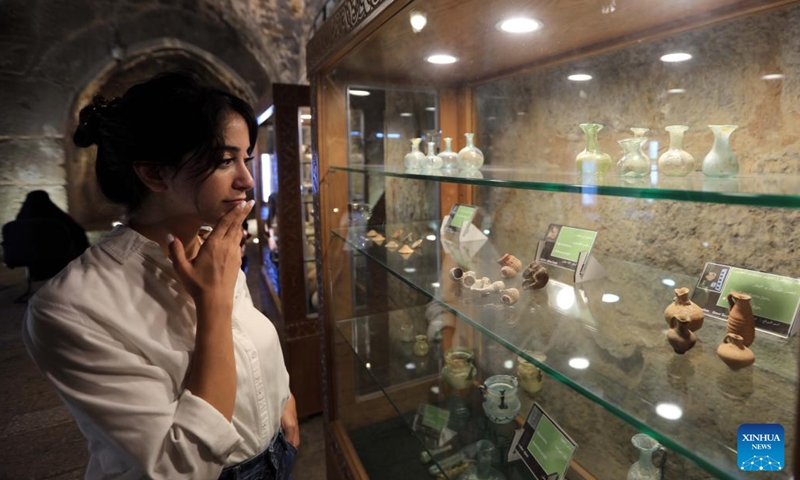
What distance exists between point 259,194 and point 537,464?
409cm

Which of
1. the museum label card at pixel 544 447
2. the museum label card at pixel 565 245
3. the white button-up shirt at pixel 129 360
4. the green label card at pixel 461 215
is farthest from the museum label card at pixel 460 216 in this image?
the white button-up shirt at pixel 129 360

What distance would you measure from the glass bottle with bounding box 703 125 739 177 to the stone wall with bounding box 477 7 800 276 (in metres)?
0.04

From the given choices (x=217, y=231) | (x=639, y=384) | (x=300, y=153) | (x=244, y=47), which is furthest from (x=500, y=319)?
(x=244, y=47)

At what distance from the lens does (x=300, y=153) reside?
2.66m

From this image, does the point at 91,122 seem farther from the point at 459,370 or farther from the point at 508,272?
the point at 459,370

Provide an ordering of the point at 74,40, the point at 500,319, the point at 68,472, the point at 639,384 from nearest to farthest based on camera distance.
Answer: the point at 639,384, the point at 500,319, the point at 68,472, the point at 74,40

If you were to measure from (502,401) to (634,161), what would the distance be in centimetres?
94

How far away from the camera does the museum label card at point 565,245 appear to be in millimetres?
1414

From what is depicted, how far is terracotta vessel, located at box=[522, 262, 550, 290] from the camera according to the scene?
1347mm

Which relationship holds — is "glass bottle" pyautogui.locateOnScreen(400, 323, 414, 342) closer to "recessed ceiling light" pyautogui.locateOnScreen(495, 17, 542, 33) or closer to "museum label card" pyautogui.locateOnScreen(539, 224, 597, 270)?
"museum label card" pyautogui.locateOnScreen(539, 224, 597, 270)

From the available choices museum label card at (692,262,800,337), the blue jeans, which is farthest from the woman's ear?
museum label card at (692,262,800,337)

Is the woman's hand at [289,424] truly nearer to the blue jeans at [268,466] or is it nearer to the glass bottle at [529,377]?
the blue jeans at [268,466]

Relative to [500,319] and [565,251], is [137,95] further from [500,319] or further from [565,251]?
[565,251]

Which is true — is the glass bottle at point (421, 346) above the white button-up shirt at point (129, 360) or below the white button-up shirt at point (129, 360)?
below
